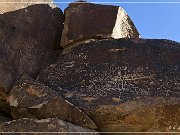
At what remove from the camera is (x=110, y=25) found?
5.50 meters

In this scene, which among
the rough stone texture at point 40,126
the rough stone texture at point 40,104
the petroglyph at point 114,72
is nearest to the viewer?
the rough stone texture at point 40,126

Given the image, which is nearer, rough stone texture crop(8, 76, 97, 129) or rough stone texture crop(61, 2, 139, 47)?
rough stone texture crop(8, 76, 97, 129)

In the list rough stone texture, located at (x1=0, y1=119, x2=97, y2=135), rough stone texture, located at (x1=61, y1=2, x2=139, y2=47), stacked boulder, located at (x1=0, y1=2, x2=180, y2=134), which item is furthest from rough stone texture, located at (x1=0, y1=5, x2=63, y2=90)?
rough stone texture, located at (x1=0, y1=119, x2=97, y2=135)

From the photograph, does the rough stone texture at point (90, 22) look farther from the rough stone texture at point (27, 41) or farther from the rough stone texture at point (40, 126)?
the rough stone texture at point (40, 126)

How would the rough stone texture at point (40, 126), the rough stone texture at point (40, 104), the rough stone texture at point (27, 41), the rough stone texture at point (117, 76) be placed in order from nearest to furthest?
1. the rough stone texture at point (40, 126)
2. the rough stone texture at point (40, 104)
3. the rough stone texture at point (117, 76)
4. the rough stone texture at point (27, 41)

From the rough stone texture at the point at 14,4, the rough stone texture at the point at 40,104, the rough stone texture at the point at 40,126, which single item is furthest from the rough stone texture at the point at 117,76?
the rough stone texture at the point at 14,4

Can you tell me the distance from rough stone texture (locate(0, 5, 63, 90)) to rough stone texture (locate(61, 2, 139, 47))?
0.65 feet

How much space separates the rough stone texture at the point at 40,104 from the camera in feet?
13.9

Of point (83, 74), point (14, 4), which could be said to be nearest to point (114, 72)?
point (83, 74)

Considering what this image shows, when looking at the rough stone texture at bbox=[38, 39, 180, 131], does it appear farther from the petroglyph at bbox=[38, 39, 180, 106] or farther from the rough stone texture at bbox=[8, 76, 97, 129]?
the rough stone texture at bbox=[8, 76, 97, 129]

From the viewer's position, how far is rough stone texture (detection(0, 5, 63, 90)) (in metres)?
4.81

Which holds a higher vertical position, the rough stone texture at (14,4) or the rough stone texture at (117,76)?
the rough stone texture at (14,4)

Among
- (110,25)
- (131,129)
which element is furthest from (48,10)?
(131,129)

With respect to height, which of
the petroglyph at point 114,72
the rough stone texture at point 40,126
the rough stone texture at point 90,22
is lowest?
the rough stone texture at point 40,126
